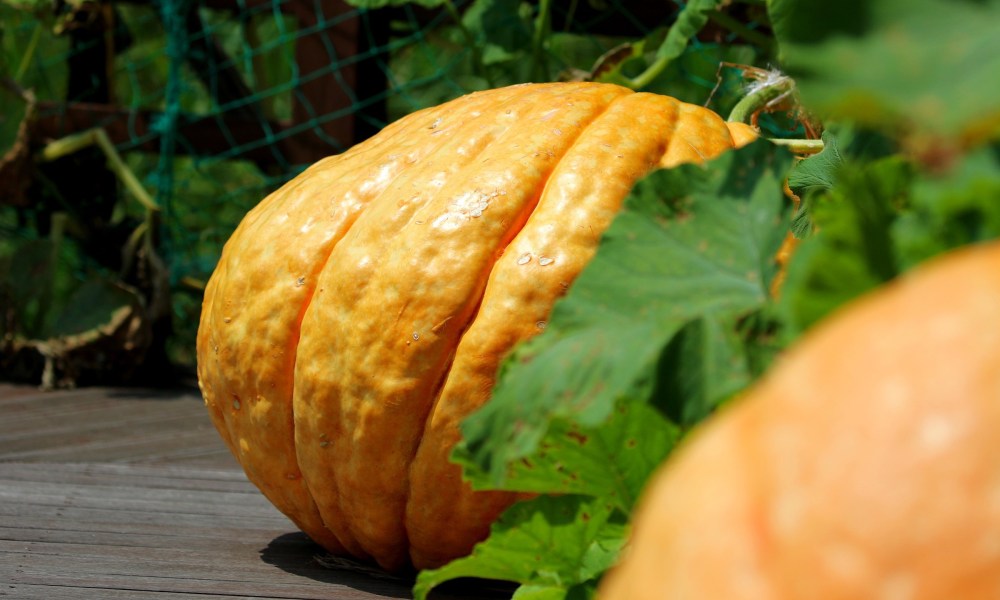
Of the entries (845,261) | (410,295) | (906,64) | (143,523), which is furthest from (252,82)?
(906,64)

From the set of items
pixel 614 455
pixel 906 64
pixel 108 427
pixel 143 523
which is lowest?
pixel 108 427

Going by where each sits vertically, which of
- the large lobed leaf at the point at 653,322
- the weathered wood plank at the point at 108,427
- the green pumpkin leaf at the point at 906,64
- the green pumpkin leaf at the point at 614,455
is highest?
the green pumpkin leaf at the point at 906,64

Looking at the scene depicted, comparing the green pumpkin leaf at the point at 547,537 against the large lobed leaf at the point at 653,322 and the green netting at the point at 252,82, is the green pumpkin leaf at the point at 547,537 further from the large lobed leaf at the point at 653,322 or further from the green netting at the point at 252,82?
the green netting at the point at 252,82

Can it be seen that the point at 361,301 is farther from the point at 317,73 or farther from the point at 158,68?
the point at 158,68

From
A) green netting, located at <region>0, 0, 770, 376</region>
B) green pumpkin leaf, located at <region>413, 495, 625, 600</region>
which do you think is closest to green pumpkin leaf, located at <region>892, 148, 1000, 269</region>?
green pumpkin leaf, located at <region>413, 495, 625, 600</region>

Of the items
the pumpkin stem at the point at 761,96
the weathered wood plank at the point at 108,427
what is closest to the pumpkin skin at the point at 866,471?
the pumpkin stem at the point at 761,96

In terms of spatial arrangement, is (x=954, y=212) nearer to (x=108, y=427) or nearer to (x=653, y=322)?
(x=653, y=322)
